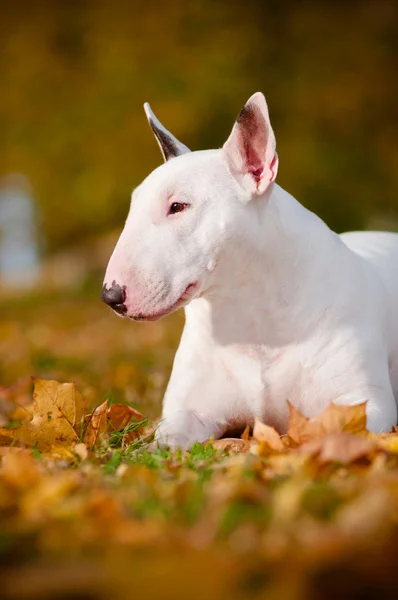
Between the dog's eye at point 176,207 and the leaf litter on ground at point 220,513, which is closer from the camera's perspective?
the leaf litter on ground at point 220,513

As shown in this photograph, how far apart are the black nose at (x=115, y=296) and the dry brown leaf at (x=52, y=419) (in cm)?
39

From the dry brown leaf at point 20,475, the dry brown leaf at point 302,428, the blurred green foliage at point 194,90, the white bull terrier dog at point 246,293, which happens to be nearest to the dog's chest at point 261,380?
the white bull terrier dog at point 246,293

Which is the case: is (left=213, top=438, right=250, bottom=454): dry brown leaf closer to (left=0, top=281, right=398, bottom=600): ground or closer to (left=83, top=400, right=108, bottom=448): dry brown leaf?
(left=0, top=281, right=398, bottom=600): ground

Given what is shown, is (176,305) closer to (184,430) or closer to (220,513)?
(184,430)

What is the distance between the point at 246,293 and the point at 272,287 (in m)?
0.09

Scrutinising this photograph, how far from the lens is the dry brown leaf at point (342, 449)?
2.02m

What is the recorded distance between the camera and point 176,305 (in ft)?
8.47

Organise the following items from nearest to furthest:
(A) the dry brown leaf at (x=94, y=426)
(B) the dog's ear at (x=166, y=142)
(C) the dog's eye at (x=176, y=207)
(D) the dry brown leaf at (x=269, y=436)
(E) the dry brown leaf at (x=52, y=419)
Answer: (D) the dry brown leaf at (x=269, y=436), (C) the dog's eye at (x=176, y=207), (E) the dry brown leaf at (x=52, y=419), (A) the dry brown leaf at (x=94, y=426), (B) the dog's ear at (x=166, y=142)

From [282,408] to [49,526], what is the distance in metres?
1.38

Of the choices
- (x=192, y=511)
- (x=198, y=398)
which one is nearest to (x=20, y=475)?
(x=192, y=511)

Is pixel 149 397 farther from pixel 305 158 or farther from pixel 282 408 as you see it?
pixel 305 158

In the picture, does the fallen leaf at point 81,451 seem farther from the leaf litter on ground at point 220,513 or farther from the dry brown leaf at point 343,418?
the dry brown leaf at point 343,418

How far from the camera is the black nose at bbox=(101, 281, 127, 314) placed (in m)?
2.52

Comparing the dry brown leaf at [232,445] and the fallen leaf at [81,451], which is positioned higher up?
the fallen leaf at [81,451]
